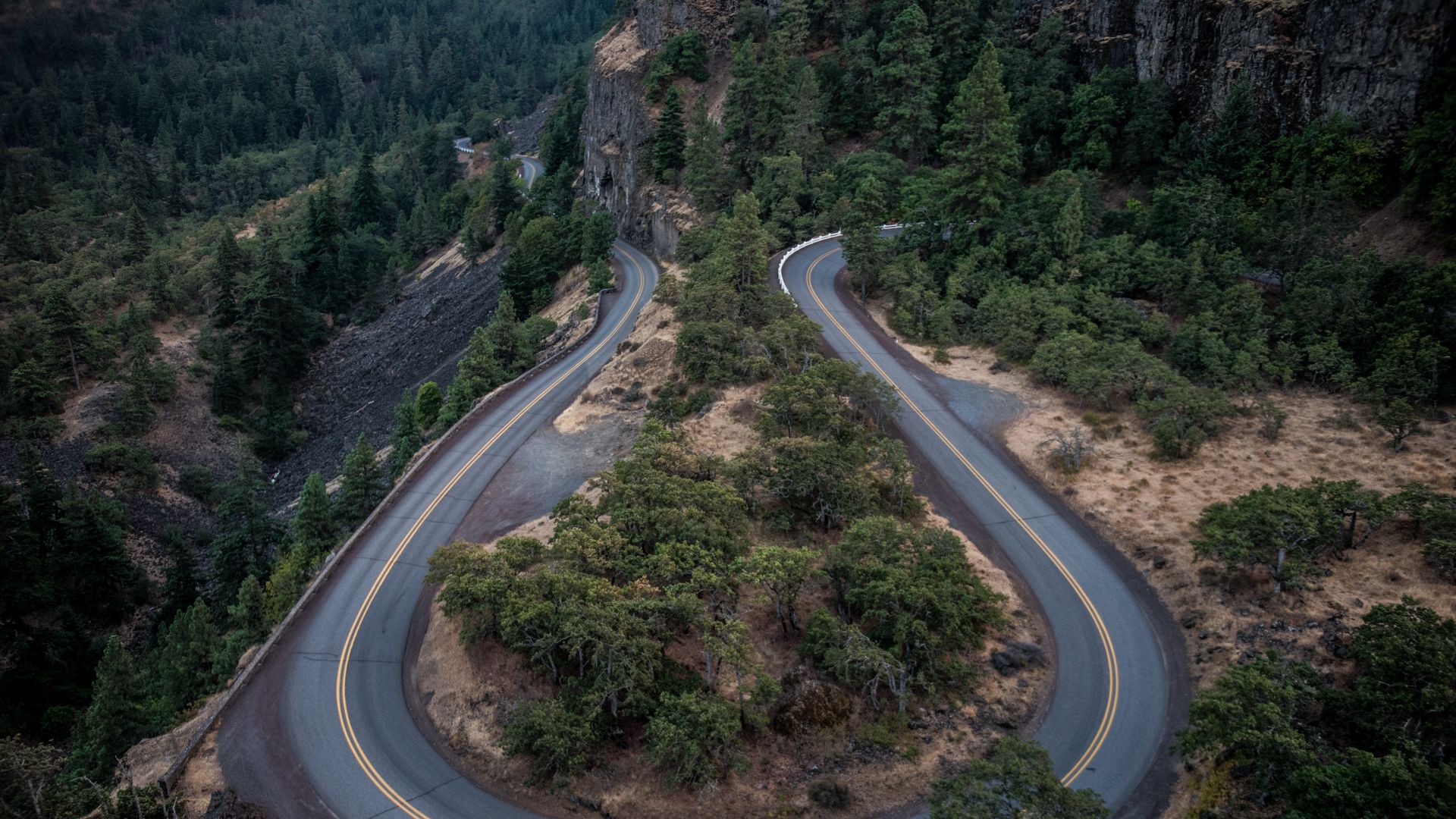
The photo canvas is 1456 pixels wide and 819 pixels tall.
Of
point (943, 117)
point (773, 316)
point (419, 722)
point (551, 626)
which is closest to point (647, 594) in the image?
point (551, 626)

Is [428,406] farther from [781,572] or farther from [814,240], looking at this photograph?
[781,572]

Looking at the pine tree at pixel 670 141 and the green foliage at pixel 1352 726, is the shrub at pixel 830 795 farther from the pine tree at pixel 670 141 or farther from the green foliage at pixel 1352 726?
the pine tree at pixel 670 141

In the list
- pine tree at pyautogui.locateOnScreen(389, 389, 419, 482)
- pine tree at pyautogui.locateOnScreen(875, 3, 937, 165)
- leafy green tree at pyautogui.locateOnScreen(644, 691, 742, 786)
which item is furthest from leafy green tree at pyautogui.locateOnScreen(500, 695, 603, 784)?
pine tree at pyautogui.locateOnScreen(875, 3, 937, 165)

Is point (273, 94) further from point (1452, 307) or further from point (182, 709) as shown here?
point (1452, 307)

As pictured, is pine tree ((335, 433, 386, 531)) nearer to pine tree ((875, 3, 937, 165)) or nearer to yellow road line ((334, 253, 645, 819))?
yellow road line ((334, 253, 645, 819))

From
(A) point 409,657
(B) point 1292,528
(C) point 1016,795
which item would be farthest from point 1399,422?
(A) point 409,657

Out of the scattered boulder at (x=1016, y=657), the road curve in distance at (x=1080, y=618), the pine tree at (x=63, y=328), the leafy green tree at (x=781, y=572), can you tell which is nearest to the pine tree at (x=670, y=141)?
the road curve in distance at (x=1080, y=618)
